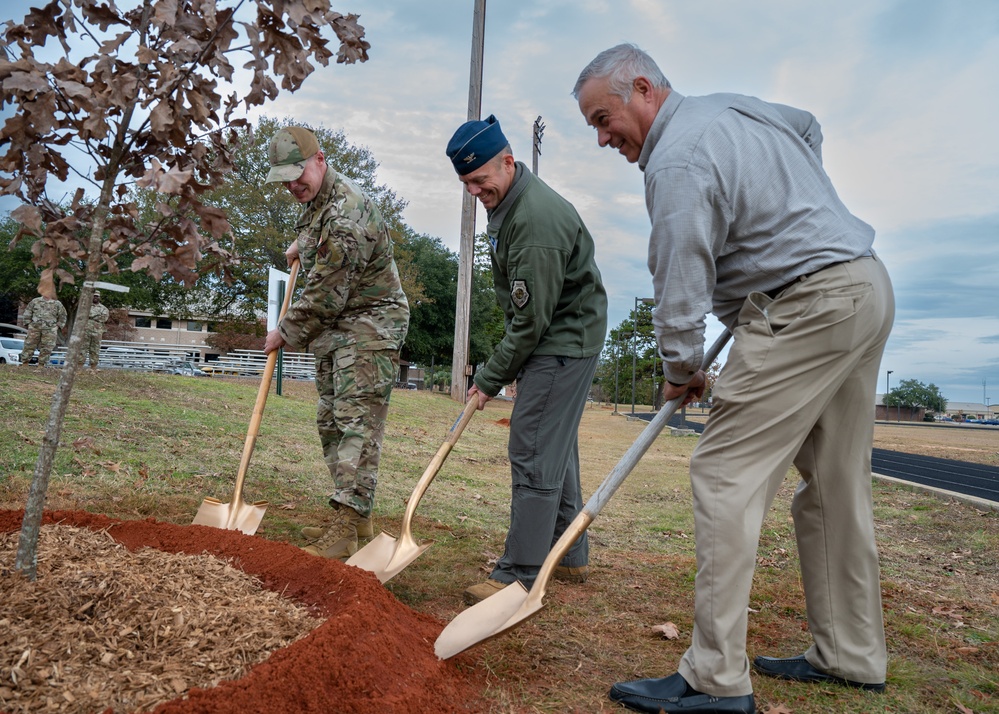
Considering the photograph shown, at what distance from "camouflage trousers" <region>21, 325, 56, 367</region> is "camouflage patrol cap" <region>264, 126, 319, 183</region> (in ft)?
49.6

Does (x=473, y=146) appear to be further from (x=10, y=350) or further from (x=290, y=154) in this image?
(x=10, y=350)

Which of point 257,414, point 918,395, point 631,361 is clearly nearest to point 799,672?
point 257,414

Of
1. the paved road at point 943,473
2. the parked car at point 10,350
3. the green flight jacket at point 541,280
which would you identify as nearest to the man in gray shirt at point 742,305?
the green flight jacket at point 541,280

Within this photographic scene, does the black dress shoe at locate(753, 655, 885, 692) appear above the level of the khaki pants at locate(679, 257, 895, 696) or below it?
below

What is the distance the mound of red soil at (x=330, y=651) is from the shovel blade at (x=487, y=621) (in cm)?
7

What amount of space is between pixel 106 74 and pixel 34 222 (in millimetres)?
609

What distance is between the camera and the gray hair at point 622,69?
8.77 ft

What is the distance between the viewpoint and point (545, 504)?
3551 mm

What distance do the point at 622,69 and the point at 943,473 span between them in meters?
12.3

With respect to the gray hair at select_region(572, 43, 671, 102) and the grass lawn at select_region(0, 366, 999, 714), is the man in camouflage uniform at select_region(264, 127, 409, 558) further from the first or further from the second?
the gray hair at select_region(572, 43, 671, 102)

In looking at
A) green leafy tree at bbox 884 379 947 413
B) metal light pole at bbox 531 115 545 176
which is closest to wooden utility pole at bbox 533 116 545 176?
metal light pole at bbox 531 115 545 176

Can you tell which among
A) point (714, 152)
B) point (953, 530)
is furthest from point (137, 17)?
point (953, 530)

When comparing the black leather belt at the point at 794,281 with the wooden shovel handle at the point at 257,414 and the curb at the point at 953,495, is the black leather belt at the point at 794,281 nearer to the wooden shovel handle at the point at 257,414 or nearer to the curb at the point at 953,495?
the wooden shovel handle at the point at 257,414

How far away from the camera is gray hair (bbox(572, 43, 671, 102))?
267 cm
